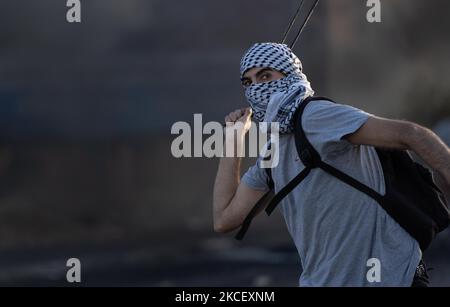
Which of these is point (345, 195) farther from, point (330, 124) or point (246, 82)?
point (246, 82)

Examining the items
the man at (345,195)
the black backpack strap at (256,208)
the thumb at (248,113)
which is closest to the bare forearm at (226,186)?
the black backpack strap at (256,208)

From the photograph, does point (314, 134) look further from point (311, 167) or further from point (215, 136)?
point (215, 136)

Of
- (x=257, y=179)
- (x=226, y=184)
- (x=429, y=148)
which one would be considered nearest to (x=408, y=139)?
(x=429, y=148)

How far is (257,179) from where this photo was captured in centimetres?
367

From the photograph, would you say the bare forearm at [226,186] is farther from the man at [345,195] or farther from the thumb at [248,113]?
the man at [345,195]

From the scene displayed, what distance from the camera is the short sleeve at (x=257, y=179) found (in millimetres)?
3639

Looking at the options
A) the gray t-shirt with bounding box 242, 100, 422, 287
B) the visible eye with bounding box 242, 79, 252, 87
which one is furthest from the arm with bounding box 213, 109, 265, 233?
the gray t-shirt with bounding box 242, 100, 422, 287

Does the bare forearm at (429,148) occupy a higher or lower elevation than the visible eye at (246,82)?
lower

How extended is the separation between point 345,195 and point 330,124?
266 millimetres

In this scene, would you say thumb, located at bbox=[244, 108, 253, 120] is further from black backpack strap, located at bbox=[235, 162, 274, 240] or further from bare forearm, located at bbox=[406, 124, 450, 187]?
bare forearm, located at bbox=[406, 124, 450, 187]

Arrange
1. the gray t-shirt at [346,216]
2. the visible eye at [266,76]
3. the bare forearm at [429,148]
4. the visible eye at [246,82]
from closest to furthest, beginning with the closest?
1. the bare forearm at [429,148]
2. the gray t-shirt at [346,216]
3. the visible eye at [266,76]
4. the visible eye at [246,82]

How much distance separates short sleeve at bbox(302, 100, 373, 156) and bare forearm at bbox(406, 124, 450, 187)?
0.18 m

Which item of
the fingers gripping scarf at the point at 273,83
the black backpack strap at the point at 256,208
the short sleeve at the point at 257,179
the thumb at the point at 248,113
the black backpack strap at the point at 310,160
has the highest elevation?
the fingers gripping scarf at the point at 273,83

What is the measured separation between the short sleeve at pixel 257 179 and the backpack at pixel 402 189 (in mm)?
277
